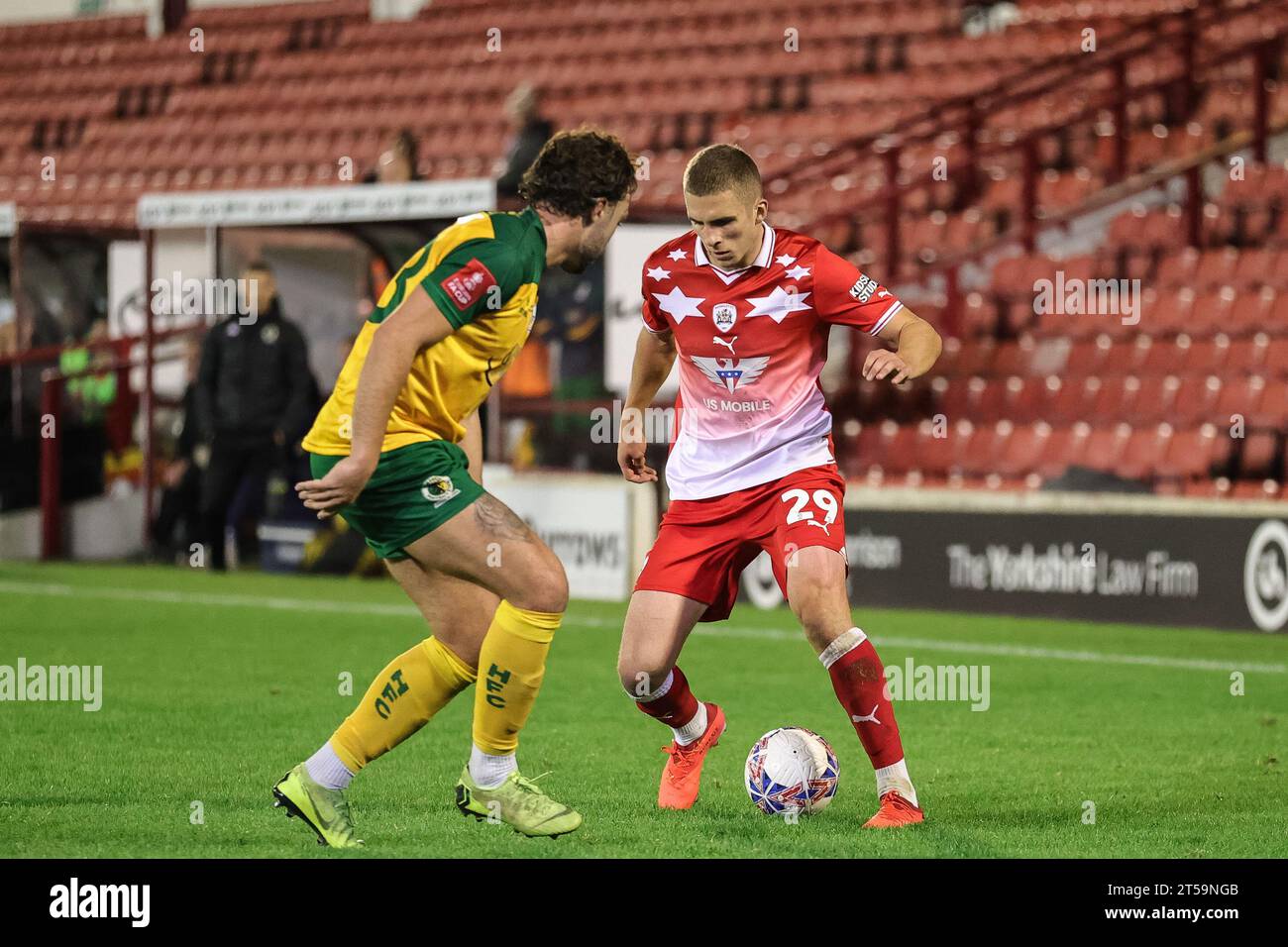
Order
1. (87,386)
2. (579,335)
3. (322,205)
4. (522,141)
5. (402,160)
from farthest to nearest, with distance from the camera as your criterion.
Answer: (87,386)
(522,141)
(402,160)
(322,205)
(579,335)

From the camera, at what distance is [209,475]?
50.2 ft

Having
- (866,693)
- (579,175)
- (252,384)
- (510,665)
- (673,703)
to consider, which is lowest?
(673,703)

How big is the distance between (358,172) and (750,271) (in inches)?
686

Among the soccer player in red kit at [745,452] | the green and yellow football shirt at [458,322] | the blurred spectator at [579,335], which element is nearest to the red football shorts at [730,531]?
the soccer player in red kit at [745,452]

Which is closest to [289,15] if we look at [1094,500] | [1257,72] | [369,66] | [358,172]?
[369,66]

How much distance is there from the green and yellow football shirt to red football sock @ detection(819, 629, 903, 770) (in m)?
1.29

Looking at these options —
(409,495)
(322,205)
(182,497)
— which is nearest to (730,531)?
(409,495)

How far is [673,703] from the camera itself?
6.22m

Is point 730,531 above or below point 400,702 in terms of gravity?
above

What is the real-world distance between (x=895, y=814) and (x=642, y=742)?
1.87 meters

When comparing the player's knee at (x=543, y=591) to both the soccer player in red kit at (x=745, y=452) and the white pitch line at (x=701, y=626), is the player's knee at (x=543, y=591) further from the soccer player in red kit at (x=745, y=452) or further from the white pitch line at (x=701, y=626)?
the white pitch line at (x=701, y=626)

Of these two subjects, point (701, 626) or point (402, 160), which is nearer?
point (701, 626)

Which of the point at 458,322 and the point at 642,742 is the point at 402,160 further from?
the point at 458,322
